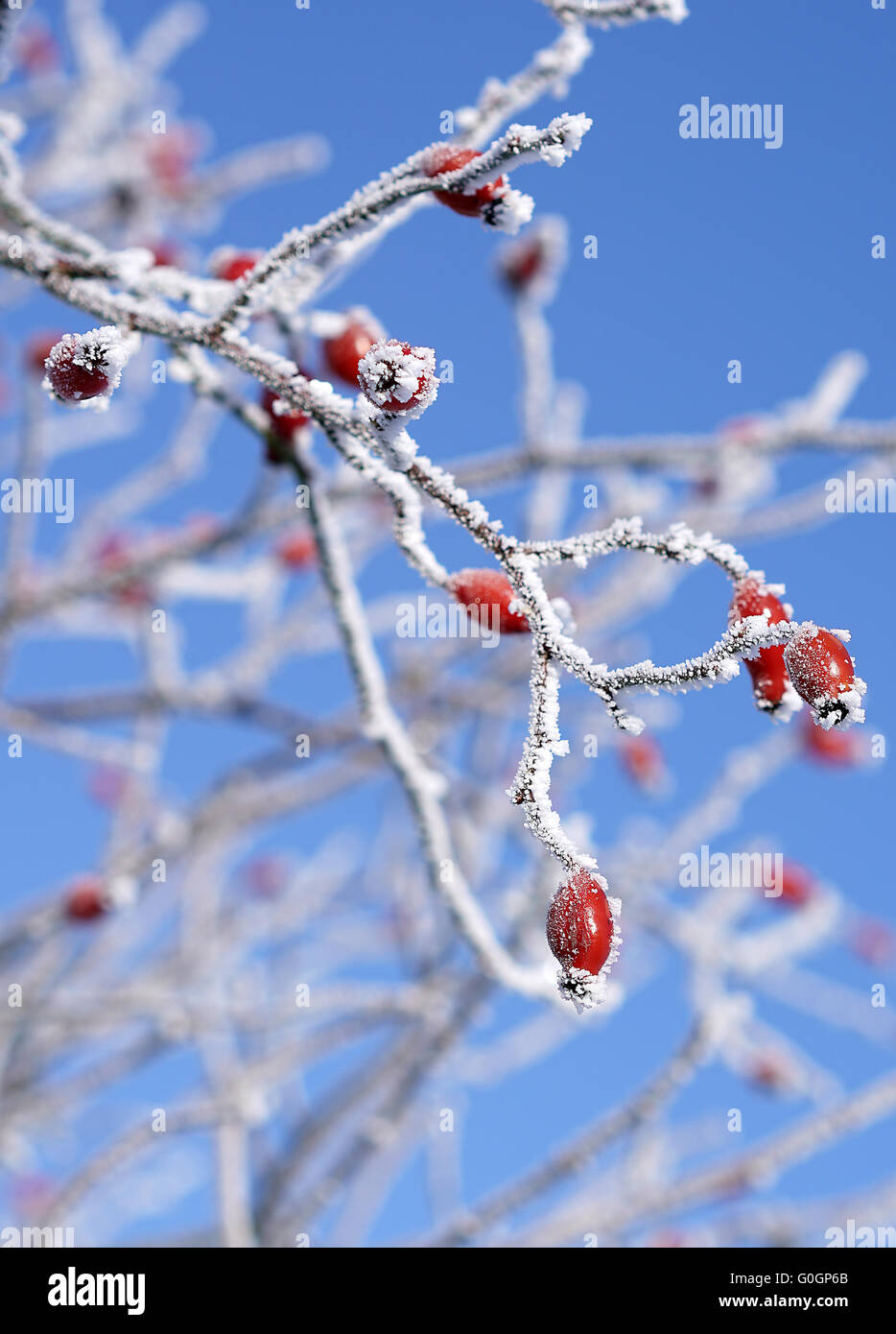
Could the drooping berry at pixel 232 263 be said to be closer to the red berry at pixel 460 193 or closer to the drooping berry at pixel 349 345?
the drooping berry at pixel 349 345

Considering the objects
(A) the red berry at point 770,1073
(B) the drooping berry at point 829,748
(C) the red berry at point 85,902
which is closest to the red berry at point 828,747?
(B) the drooping berry at point 829,748

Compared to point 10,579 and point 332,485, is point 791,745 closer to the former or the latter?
point 332,485

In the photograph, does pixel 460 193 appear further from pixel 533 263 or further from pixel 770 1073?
pixel 770 1073

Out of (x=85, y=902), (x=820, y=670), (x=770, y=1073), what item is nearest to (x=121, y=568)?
(x=85, y=902)

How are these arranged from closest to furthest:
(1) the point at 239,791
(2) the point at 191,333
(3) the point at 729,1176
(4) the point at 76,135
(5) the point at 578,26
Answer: (2) the point at 191,333 < (5) the point at 578,26 < (3) the point at 729,1176 < (1) the point at 239,791 < (4) the point at 76,135

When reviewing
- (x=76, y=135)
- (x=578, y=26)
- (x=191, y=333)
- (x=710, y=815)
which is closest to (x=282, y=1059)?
(x=710, y=815)
